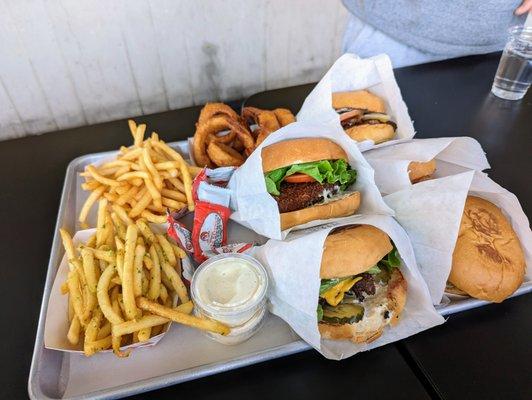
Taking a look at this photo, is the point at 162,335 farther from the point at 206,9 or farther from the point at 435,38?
the point at 206,9

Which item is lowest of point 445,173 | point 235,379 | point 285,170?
point 235,379

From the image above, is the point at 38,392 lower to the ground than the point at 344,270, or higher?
lower

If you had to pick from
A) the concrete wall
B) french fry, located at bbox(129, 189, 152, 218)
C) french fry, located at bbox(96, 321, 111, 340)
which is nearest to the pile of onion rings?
french fry, located at bbox(129, 189, 152, 218)

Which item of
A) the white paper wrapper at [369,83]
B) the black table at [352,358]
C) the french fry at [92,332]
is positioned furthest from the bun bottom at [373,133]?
the french fry at [92,332]

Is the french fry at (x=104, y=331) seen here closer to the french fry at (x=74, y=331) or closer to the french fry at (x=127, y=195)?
the french fry at (x=74, y=331)

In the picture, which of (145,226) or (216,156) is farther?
(216,156)

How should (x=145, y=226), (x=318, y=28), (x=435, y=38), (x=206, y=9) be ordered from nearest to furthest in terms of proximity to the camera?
(x=145, y=226), (x=435, y=38), (x=206, y=9), (x=318, y=28)

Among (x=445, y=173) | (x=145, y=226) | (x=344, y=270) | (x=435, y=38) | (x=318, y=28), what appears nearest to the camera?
(x=344, y=270)

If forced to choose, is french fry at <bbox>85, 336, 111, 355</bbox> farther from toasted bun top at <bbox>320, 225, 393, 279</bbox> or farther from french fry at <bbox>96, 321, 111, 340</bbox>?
toasted bun top at <bbox>320, 225, 393, 279</bbox>

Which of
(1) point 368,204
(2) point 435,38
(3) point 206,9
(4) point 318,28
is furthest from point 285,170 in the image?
(4) point 318,28
